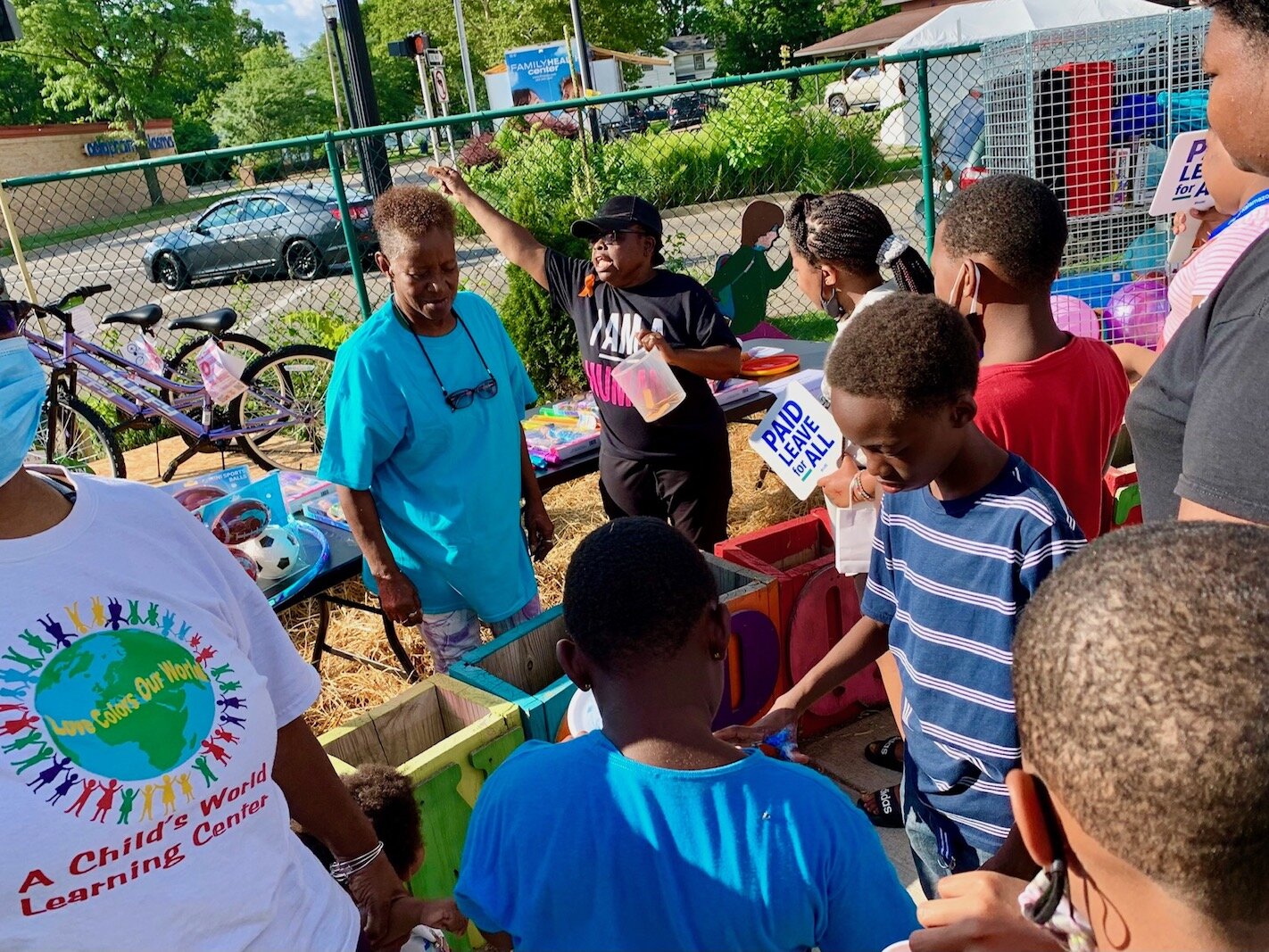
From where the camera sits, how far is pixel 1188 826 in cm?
78

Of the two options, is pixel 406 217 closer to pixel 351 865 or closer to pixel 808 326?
pixel 351 865

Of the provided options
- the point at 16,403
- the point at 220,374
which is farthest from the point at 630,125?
the point at 16,403

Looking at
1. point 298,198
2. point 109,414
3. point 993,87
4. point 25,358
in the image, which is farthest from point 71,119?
point 25,358

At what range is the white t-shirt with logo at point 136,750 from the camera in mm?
1290

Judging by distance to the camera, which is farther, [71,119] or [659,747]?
[71,119]

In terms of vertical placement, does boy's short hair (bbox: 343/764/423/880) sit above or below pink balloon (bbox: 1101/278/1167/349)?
below

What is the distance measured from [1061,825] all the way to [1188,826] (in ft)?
0.46

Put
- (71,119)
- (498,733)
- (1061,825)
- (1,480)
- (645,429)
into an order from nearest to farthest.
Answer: (1061,825), (1,480), (498,733), (645,429), (71,119)

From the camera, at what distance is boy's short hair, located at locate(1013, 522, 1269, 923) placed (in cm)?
76

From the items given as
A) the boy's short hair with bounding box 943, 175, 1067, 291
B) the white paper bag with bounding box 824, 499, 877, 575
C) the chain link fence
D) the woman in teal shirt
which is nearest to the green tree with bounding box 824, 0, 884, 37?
the chain link fence

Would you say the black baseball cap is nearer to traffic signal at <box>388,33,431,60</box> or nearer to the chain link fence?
the chain link fence

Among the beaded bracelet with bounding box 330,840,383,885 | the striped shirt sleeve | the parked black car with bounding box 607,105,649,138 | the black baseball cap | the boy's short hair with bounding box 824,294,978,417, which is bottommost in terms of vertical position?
the beaded bracelet with bounding box 330,840,383,885

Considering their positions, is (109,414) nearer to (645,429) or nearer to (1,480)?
(645,429)

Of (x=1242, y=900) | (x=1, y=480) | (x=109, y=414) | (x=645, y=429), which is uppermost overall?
(x=1, y=480)
